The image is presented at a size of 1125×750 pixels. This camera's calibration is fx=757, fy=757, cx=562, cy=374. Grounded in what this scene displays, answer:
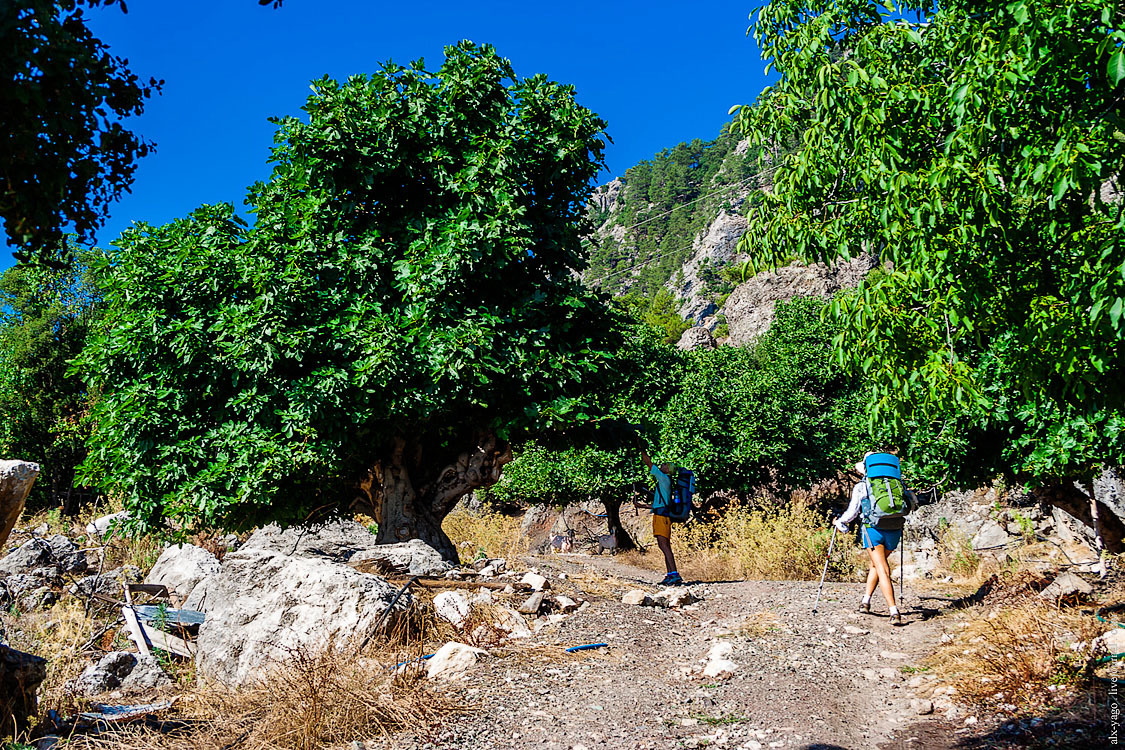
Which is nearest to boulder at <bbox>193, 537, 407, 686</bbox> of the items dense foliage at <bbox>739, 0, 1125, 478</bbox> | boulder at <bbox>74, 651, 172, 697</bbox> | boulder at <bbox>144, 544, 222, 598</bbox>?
boulder at <bbox>74, 651, 172, 697</bbox>

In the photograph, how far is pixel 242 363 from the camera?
7715mm

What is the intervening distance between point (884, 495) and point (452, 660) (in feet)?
14.6

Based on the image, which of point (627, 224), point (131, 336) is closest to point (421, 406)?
point (131, 336)

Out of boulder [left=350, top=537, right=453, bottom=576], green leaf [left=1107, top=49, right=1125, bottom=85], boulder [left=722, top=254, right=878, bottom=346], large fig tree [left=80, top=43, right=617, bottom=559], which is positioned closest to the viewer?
green leaf [left=1107, top=49, right=1125, bottom=85]

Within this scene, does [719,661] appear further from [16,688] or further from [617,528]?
[617,528]

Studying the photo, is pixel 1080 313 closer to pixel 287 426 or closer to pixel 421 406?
pixel 421 406

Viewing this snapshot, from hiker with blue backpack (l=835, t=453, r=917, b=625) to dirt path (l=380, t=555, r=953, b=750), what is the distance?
516 millimetres

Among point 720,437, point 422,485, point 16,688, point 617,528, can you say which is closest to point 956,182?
point 16,688

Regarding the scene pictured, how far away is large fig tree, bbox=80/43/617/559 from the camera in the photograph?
7812mm

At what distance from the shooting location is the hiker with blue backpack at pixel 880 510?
7453 millimetres

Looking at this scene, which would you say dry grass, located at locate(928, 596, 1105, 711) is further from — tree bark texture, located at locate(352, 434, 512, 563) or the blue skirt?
tree bark texture, located at locate(352, 434, 512, 563)

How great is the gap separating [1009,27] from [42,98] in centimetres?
428

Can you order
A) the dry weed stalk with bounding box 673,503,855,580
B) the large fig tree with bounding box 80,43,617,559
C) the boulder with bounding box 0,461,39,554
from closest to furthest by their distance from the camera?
1. the boulder with bounding box 0,461,39,554
2. the large fig tree with bounding box 80,43,617,559
3. the dry weed stalk with bounding box 673,503,855,580

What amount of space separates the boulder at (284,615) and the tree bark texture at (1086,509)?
780 cm
